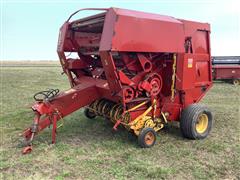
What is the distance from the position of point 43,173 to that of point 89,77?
2394 mm

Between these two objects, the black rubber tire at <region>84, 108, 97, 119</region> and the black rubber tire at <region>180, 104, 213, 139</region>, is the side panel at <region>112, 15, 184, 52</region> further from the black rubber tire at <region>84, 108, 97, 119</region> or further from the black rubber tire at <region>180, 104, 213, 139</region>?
the black rubber tire at <region>84, 108, 97, 119</region>

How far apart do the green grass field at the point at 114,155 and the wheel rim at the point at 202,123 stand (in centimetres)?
22

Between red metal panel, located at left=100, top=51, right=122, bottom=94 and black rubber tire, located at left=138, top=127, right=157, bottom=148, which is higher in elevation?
red metal panel, located at left=100, top=51, right=122, bottom=94

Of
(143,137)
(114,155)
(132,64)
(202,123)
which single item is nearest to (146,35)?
(132,64)

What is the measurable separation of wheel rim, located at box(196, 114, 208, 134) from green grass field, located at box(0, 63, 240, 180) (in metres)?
0.22

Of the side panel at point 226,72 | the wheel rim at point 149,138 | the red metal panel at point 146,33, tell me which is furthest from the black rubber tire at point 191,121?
the side panel at point 226,72

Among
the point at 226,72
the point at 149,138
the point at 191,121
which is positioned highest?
the point at 191,121

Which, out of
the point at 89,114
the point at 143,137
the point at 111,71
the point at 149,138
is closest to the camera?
the point at 111,71

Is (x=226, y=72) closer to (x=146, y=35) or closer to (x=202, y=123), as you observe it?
(x=202, y=123)

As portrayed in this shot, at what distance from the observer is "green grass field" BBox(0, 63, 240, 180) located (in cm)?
380

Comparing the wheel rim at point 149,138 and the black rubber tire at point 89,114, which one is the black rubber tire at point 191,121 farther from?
the black rubber tire at point 89,114

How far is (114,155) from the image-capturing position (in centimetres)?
441

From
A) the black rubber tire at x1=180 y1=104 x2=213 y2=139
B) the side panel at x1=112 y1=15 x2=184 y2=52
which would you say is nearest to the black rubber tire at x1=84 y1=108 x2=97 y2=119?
the black rubber tire at x1=180 y1=104 x2=213 y2=139

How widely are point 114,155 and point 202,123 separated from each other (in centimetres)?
198
